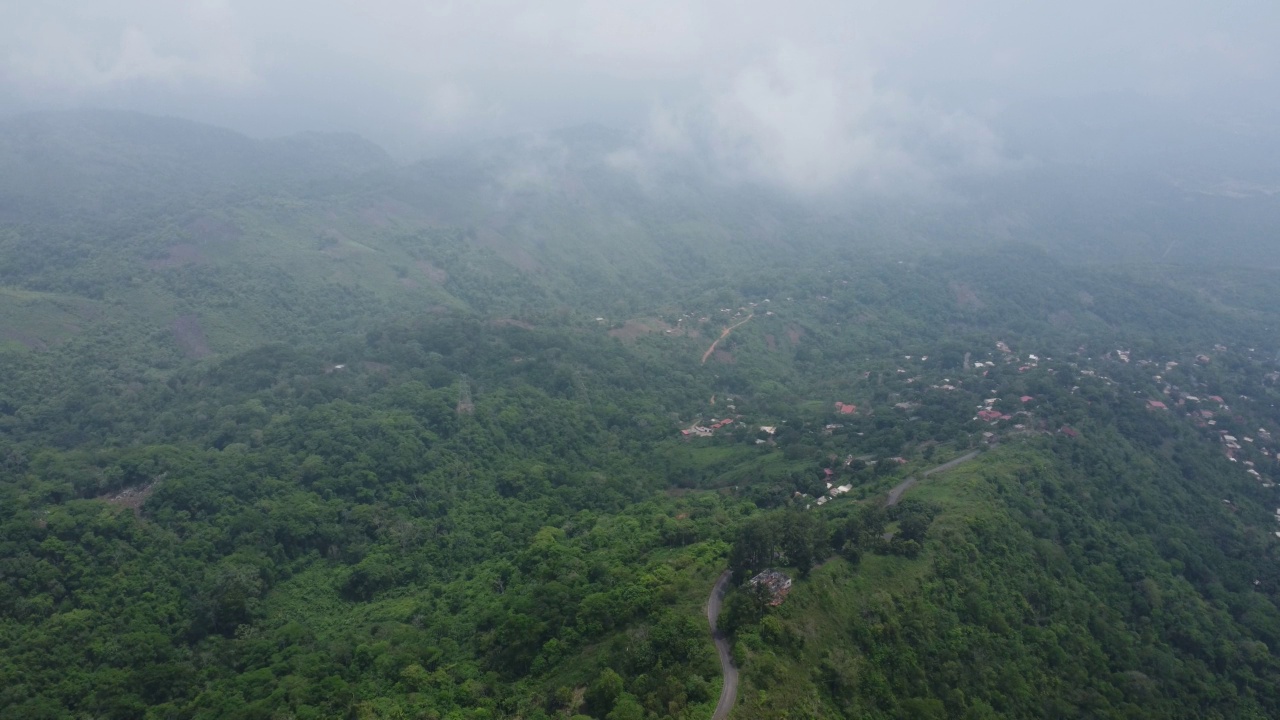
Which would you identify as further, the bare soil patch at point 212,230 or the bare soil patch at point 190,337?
the bare soil patch at point 212,230

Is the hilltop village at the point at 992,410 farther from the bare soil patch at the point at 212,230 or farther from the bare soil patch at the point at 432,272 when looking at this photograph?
the bare soil patch at the point at 212,230

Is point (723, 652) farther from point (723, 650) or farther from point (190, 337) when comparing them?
point (190, 337)

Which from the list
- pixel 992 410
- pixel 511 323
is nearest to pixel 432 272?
pixel 511 323

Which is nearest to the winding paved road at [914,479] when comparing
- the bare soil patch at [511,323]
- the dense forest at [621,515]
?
the dense forest at [621,515]

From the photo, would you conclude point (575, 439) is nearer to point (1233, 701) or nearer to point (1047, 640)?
point (1047, 640)

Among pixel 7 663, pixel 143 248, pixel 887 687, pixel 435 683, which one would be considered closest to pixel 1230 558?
pixel 887 687

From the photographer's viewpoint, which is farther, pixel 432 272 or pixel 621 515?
pixel 432 272

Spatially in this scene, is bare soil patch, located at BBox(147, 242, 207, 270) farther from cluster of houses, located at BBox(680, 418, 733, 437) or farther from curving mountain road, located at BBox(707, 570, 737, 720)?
curving mountain road, located at BBox(707, 570, 737, 720)
